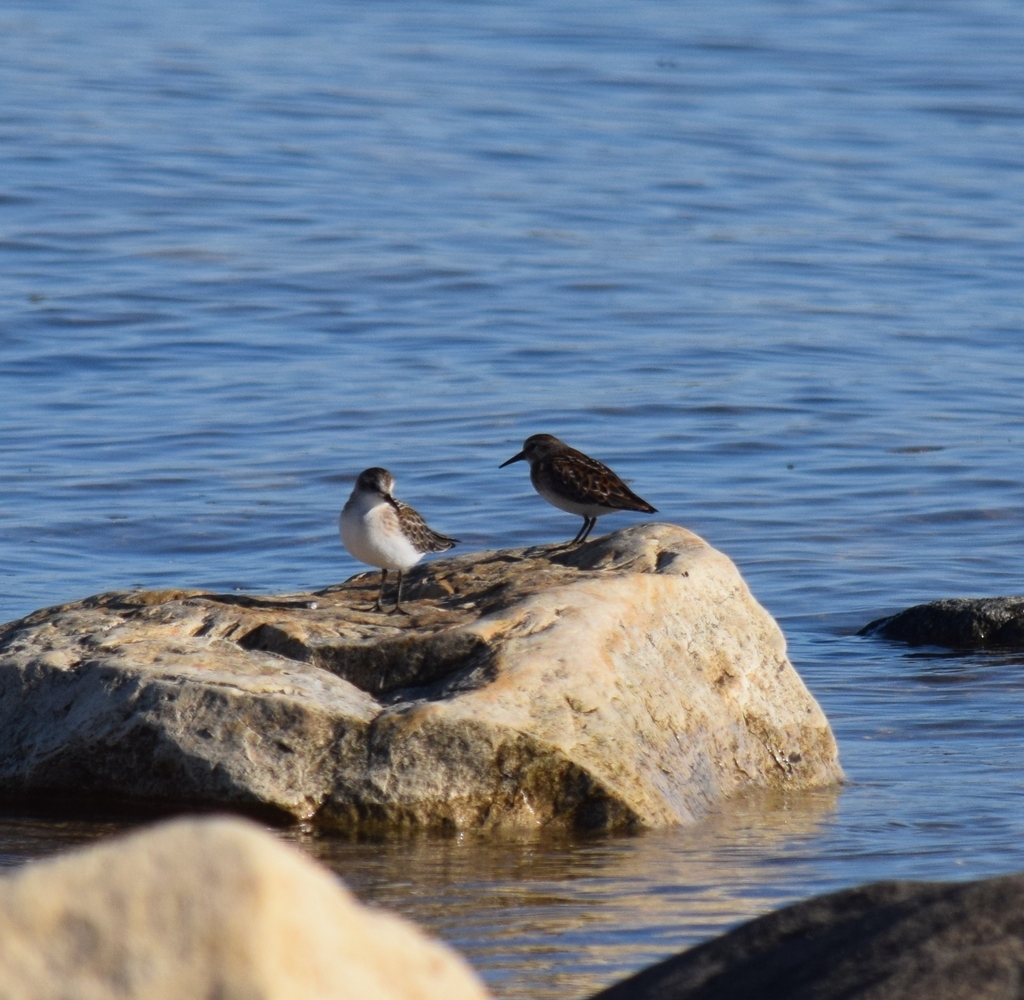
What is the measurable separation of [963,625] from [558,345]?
8.19m

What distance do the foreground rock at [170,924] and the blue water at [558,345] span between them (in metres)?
2.76

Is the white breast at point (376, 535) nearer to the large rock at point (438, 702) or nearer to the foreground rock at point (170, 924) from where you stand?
the large rock at point (438, 702)

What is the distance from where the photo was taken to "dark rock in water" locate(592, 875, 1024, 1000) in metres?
4.16

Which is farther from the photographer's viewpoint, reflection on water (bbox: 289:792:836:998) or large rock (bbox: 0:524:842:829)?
large rock (bbox: 0:524:842:829)

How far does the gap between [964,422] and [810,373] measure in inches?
74.2

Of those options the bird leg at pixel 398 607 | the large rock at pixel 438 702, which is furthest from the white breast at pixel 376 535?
the large rock at pixel 438 702

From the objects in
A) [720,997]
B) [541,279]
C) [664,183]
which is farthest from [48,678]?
[664,183]

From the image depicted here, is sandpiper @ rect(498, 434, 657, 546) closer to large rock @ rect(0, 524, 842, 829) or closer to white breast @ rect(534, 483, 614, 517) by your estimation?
white breast @ rect(534, 483, 614, 517)

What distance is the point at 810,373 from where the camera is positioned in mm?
18750

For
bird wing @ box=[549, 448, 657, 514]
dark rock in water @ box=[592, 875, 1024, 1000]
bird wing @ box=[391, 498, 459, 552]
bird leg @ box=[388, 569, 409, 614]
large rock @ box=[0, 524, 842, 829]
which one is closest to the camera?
dark rock in water @ box=[592, 875, 1024, 1000]

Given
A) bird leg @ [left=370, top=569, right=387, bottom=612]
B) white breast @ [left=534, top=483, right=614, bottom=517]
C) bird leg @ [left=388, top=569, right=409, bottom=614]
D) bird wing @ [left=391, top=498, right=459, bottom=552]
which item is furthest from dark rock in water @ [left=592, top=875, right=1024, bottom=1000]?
white breast @ [left=534, top=483, right=614, bottom=517]

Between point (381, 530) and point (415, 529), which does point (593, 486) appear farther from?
point (381, 530)

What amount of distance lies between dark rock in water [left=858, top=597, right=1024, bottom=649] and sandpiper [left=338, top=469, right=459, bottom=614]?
4127 millimetres

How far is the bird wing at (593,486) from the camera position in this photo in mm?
10391
